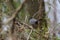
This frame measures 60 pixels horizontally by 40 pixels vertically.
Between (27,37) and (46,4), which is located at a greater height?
(46,4)

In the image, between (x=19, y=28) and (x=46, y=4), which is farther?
(x=46, y=4)

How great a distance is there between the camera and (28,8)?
6.19 feet

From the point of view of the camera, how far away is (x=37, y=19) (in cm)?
188

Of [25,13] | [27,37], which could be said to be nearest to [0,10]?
[25,13]

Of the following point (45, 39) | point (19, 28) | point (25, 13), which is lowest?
point (45, 39)

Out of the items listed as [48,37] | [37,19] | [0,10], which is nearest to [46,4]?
[37,19]

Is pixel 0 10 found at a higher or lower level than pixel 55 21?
higher

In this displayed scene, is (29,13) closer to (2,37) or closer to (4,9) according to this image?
(4,9)

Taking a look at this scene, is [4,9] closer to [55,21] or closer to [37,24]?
[37,24]

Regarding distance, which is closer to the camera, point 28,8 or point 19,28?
point 19,28

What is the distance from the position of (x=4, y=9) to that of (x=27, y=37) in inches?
15.8

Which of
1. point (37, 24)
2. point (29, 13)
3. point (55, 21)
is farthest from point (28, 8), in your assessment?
point (55, 21)

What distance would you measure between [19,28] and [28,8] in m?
0.29

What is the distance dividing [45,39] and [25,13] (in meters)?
0.36
